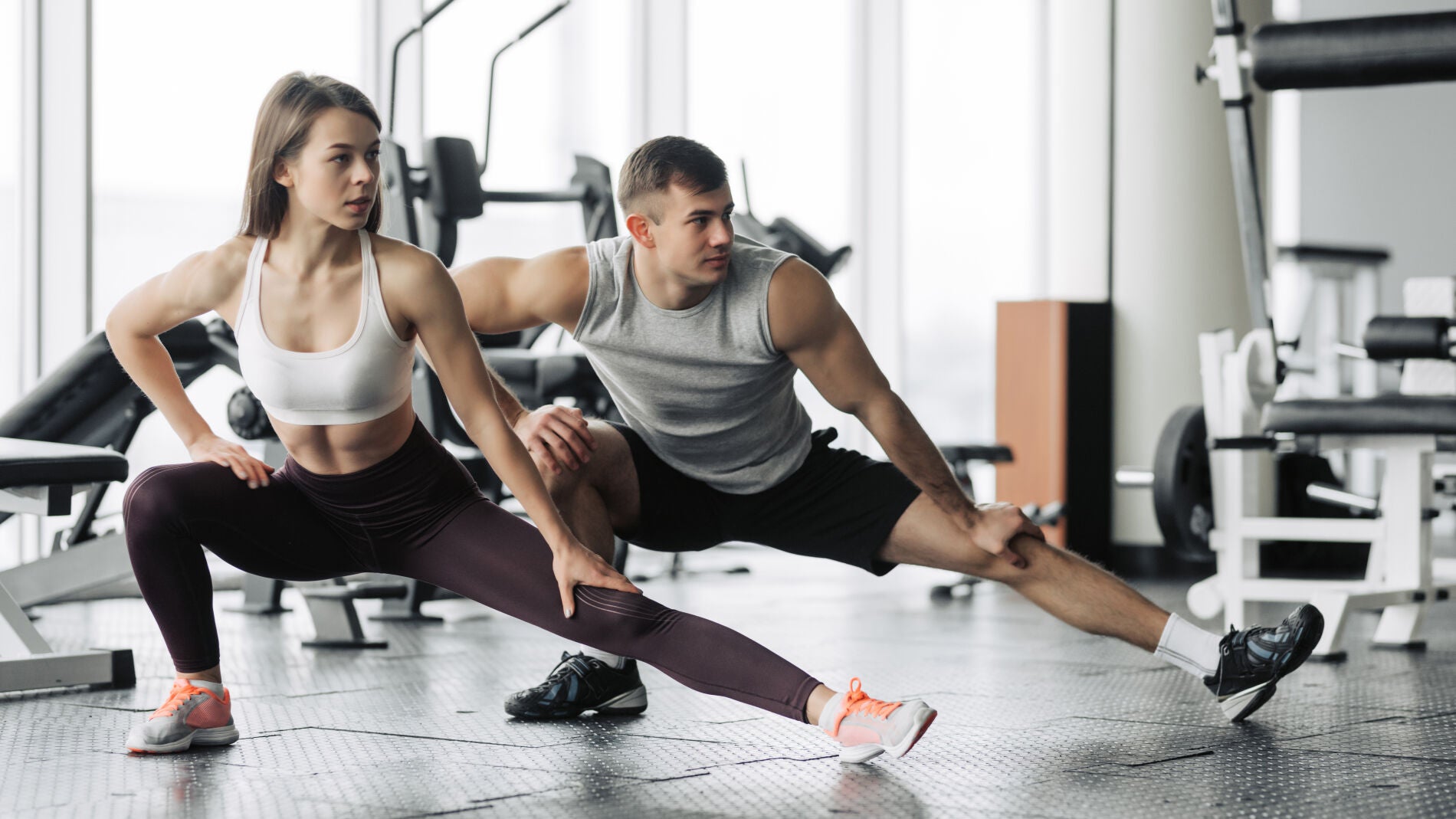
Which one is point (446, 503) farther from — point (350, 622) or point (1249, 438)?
point (1249, 438)

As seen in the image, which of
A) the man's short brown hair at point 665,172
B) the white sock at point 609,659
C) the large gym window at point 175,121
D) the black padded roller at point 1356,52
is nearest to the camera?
the black padded roller at point 1356,52

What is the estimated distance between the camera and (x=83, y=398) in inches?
126

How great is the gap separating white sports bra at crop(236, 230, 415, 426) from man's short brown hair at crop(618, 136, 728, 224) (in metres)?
0.41

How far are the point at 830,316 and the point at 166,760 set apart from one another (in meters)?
1.09

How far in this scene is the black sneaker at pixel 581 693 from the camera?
7.70 ft

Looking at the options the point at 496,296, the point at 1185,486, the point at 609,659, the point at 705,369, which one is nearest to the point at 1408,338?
the point at 1185,486

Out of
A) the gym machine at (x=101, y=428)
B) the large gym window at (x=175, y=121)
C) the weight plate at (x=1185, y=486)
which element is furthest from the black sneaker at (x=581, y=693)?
the large gym window at (x=175, y=121)

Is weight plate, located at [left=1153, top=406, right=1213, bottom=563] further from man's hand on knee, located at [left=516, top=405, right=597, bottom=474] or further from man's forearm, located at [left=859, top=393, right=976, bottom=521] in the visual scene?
man's hand on knee, located at [left=516, top=405, right=597, bottom=474]

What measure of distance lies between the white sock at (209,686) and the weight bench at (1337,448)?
2212 mm

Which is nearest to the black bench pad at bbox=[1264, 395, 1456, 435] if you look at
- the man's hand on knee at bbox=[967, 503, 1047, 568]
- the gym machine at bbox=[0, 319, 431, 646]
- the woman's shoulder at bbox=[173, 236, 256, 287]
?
the man's hand on knee at bbox=[967, 503, 1047, 568]

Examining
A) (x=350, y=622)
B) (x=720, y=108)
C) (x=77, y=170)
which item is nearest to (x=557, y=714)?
(x=350, y=622)

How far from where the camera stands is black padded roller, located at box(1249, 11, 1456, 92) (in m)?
1.65

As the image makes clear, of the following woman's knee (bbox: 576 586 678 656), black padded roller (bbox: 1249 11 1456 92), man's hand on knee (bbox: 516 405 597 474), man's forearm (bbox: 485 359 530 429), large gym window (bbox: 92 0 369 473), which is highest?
large gym window (bbox: 92 0 369 473)

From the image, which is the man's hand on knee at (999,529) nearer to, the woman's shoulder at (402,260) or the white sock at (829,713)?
the white sock at (829,713)
